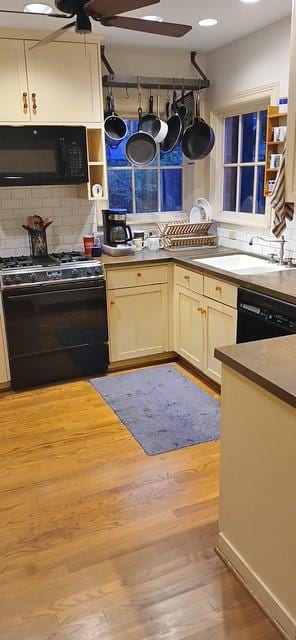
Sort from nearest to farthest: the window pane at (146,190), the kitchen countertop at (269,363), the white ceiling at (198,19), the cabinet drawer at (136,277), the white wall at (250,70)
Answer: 1. the kitchen countertop at (269,363)
2. the white ceiling at (198,19)
3. the white wall at (250,70)
4. the cabinet drawer at (136,277)
5. the window pane at (146,190)

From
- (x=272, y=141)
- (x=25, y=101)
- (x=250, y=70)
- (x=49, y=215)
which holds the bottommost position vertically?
(x=49, y=215)

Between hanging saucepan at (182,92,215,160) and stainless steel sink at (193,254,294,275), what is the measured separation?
38.0 inches

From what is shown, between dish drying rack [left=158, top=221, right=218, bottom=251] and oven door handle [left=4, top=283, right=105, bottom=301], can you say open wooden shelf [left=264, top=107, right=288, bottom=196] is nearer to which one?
dish drying rack [left=158, top=221, right=218, bottom=251]

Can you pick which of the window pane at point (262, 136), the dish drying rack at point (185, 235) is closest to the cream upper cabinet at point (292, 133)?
the window pane at point (262, 136)

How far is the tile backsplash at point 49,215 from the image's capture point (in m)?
3.82

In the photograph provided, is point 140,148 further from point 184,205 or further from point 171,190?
point 184,205

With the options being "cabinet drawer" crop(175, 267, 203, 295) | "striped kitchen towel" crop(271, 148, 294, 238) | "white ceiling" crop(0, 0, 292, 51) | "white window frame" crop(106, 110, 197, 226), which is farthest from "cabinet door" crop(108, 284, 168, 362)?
"white ceiling" crop(0, 0, 292, 51)

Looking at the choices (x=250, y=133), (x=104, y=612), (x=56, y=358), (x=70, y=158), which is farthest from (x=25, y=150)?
(x=104, y=612)

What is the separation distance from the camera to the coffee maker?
3871 millimetres

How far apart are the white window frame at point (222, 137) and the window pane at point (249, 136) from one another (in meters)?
0.04

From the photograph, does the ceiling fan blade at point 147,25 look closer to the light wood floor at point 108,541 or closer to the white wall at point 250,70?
the white wall at point 250,70

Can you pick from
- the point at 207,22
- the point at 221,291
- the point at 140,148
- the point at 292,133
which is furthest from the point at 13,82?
the point at 292,133

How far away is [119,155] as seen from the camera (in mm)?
4156

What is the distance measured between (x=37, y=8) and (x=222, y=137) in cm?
184
